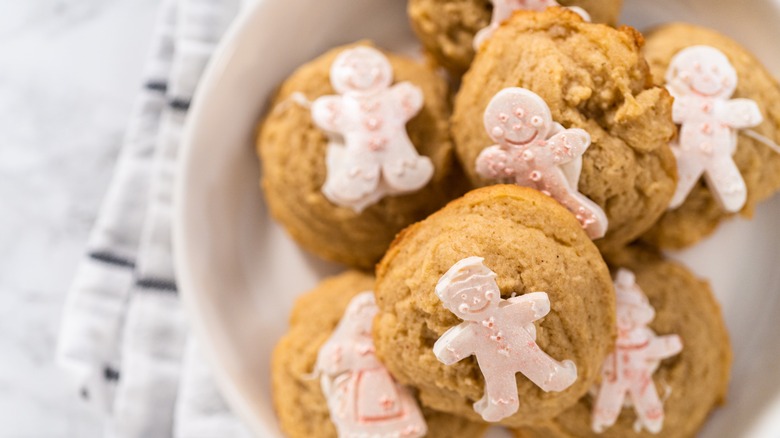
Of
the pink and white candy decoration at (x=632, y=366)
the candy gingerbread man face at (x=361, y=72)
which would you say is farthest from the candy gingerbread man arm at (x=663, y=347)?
the candy gingerbread man face at (x=361, y=72)

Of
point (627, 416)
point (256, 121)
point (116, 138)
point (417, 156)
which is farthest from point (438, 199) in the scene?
point (116, 138)

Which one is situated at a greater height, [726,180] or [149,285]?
[726,180]

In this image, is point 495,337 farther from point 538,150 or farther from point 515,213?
point 538,150

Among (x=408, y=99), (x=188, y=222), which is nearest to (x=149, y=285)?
(x=188, y=222)

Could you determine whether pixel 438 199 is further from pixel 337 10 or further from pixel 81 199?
pixel 81 199

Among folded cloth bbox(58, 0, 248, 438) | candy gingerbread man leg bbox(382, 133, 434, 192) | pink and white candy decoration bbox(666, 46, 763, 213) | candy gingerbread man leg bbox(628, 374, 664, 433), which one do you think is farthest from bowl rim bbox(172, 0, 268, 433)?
pink and white candy decoration bbox(666, 46, 763, 213)

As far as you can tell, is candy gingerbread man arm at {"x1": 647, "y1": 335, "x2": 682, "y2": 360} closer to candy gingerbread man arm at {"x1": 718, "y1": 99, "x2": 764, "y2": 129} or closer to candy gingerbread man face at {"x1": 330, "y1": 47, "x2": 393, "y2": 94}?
candy gingerbread man arm at {"x1": 718, "y1": 99, "x2": 764, "y2": 129}
